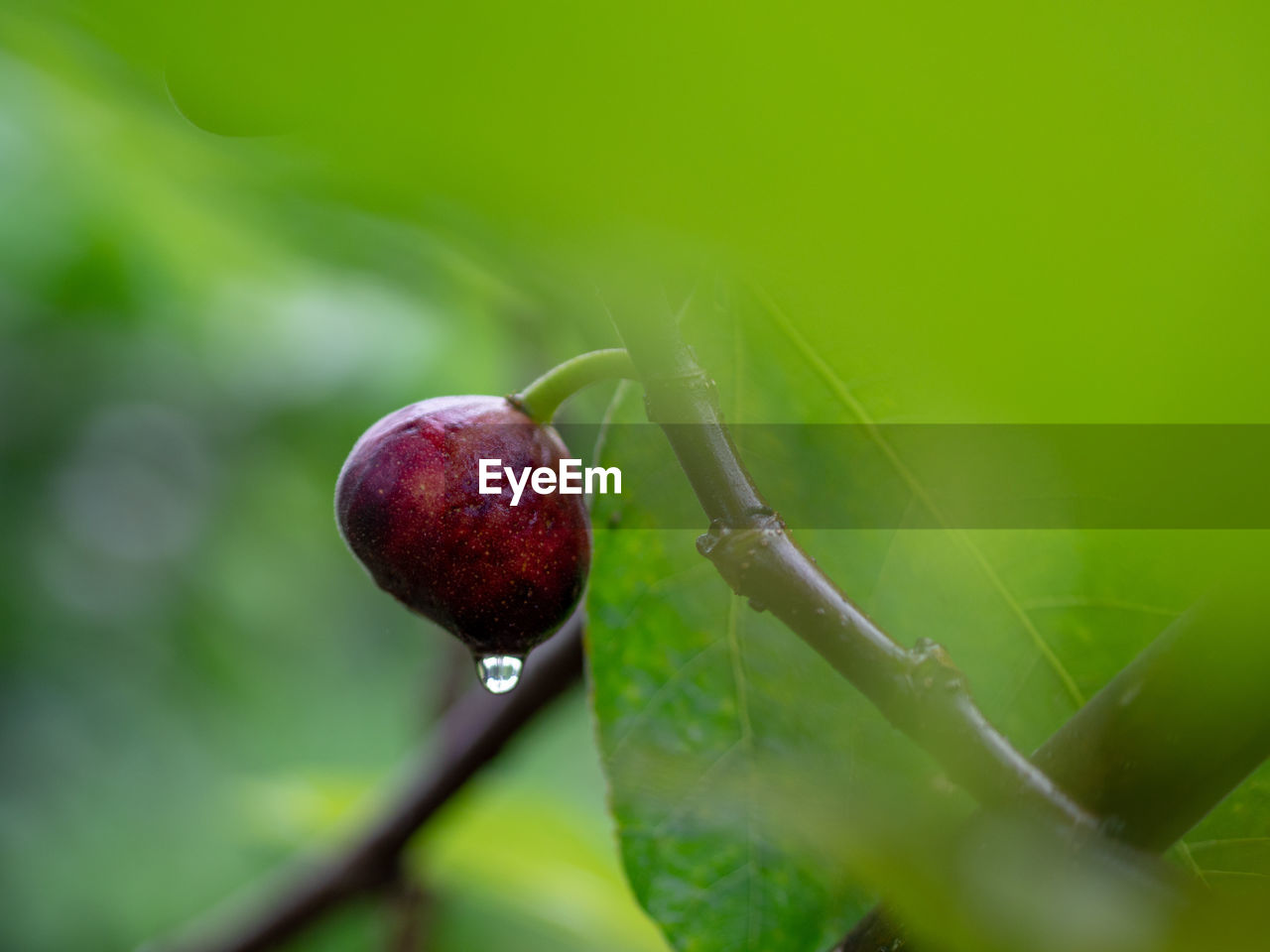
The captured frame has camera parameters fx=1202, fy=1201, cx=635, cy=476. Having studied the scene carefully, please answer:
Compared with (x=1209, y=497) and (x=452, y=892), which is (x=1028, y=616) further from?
(x=452, y=892)

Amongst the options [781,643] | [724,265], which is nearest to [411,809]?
[781,643]

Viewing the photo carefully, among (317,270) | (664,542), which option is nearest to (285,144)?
(664,542)

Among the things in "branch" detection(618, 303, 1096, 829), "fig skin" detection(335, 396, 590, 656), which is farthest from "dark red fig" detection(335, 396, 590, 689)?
"branch" detection(618, 303, 1096, 829)

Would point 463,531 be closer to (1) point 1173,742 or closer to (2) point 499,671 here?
(2) point 499,671

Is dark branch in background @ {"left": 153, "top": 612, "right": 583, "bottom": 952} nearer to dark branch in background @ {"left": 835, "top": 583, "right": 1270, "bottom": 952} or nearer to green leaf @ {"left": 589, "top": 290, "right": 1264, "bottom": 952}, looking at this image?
green leaf @ {"left": 589, "top": 290, "right": 1264, "bottom": 952}

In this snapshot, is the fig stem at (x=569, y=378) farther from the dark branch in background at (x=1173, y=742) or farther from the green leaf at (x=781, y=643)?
the dark branch in background at (x=1173, y=742)
